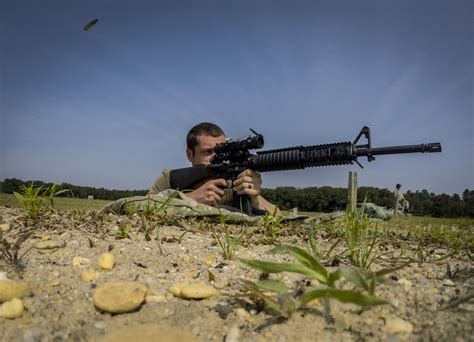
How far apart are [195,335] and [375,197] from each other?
27.2 m

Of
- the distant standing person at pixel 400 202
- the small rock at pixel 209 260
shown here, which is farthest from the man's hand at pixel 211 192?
the distant standing person at pixel 400 202

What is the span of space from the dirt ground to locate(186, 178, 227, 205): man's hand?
2209 millimetres

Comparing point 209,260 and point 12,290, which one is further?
point 209,260

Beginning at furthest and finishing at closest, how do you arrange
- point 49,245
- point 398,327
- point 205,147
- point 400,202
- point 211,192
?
point 400,202
point 205,147
point 211,192
point 49,245
point 398,327

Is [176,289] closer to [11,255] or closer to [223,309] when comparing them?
[223,309]

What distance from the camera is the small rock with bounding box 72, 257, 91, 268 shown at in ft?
5.29

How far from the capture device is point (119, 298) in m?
1.19

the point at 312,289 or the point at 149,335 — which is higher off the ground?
the point at 312,289

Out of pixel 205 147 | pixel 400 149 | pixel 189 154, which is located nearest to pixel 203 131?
pixel 205 147

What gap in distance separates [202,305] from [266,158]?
9.64 ft

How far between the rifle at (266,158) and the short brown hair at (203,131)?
1810 mm

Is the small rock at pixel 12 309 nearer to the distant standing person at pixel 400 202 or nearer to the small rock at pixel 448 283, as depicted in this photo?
the small rock at pixel 448 283

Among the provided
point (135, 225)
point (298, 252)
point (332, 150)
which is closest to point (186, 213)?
point (135, 225)

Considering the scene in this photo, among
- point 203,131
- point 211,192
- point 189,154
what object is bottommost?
point 211,192
